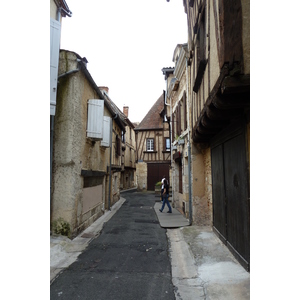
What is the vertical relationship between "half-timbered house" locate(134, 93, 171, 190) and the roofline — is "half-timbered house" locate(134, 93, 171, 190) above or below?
below

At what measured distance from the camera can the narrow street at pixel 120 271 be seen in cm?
321

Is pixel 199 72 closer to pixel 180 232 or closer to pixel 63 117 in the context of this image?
pixel 63 117

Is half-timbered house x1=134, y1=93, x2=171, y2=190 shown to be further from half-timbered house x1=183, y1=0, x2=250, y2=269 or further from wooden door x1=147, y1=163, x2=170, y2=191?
half-timbered house x1=183, y1=0, x2=250, y2=269

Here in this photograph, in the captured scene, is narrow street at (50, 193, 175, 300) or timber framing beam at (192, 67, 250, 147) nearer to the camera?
timber framing beam at (192, 67, 250, 147)

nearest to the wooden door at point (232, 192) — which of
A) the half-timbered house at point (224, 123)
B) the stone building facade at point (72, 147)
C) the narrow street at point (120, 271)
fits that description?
the half-timbered house at point (224, 123)

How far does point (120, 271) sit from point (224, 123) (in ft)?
10.3

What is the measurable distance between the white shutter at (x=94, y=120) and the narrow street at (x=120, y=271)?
2.80m

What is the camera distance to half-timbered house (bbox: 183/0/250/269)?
8.96 feet

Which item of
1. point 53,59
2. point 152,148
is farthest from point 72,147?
point 152,148

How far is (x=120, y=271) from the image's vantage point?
394 cm

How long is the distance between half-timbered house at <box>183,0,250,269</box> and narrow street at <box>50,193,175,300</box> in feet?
4.40

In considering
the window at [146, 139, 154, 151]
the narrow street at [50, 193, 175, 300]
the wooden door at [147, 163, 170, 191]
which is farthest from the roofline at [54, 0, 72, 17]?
the wooden door at [147, 163, 170, 191]

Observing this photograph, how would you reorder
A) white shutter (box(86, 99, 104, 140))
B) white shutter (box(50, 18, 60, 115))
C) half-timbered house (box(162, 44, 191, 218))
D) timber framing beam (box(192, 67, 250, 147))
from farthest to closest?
half-timbered house (box(162, 44, 191, 218))
white shutter (box(86, 99, 104, 140))
white shutter (box(50, 18, 60, 115))
timber framing beam (box(192, 67, 250, 147))

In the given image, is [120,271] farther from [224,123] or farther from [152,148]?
[152,148]
